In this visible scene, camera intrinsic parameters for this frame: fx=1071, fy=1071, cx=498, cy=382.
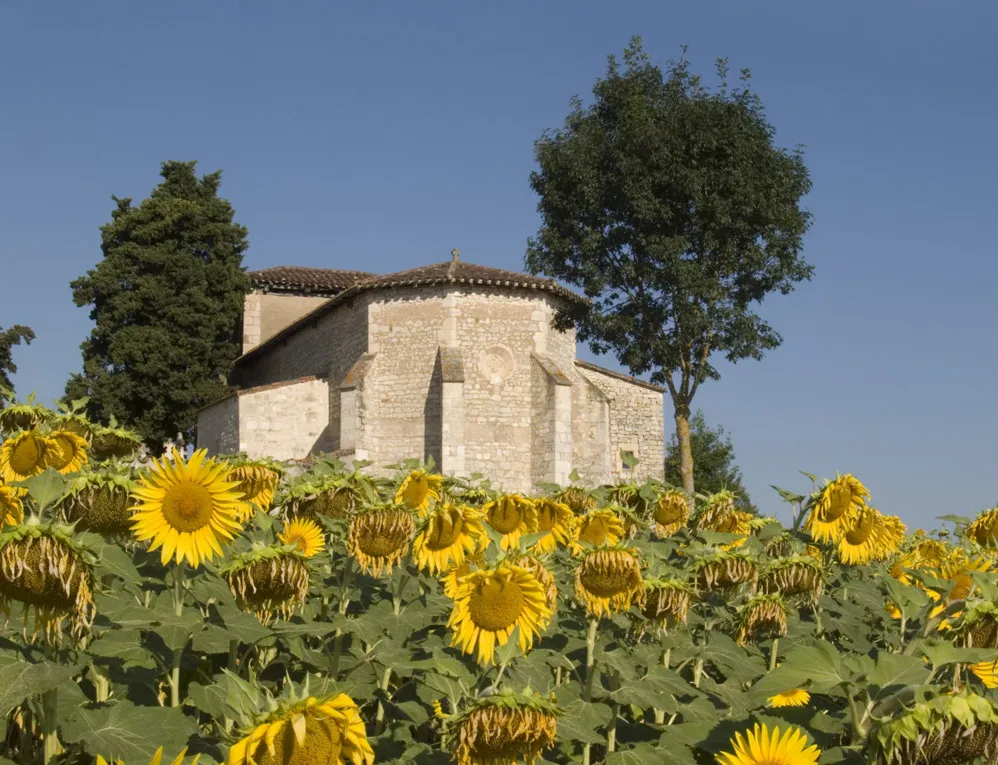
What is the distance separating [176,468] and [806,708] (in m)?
1.65

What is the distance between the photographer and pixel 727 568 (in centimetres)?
342

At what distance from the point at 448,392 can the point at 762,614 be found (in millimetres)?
23405

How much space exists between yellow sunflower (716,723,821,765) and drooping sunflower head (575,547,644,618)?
0.85 meters

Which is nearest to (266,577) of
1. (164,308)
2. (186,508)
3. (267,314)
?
(186,508)

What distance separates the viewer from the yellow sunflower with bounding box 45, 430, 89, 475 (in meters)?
3.53

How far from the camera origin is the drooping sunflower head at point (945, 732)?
5.95 feet

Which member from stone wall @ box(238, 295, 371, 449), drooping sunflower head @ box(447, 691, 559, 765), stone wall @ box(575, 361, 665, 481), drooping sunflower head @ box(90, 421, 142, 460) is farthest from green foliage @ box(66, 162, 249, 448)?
drooping sunflower head @ box(447, 691, 559, 765)

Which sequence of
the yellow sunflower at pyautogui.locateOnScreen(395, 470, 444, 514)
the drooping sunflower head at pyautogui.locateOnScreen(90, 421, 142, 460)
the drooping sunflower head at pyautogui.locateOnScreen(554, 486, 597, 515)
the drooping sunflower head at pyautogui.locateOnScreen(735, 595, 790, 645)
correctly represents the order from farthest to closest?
the drooping sunflower head at pyautogui.locateOnScreen(554, 486, 597, 515)
the drooping sunflower head at pyautogui.locateOnScreen(90, 421, 142, 460)
the yellow sunflower at pyautogui.locateOnScreen(395, 470, 444, 514)
the drooping sunflower head at pyautogui.locateOnScreen(735, 595, 790, 645)

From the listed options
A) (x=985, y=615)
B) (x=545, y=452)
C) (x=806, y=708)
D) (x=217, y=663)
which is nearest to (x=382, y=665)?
(x=217, y=663)

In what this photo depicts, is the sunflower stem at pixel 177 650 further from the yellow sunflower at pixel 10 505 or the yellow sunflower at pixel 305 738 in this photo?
the yellow sunflower at pixel 305 738

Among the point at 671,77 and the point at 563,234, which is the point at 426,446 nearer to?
the point at 563,234

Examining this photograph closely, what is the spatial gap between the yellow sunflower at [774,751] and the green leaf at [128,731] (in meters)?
1.19

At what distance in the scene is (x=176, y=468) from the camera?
9.00 feet

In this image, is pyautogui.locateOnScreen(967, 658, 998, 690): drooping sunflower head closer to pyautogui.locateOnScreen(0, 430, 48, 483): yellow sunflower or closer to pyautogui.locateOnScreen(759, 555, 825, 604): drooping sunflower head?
pyautogui.locateOnScreen(759, 555, 825, 604): drooping sunflower head
